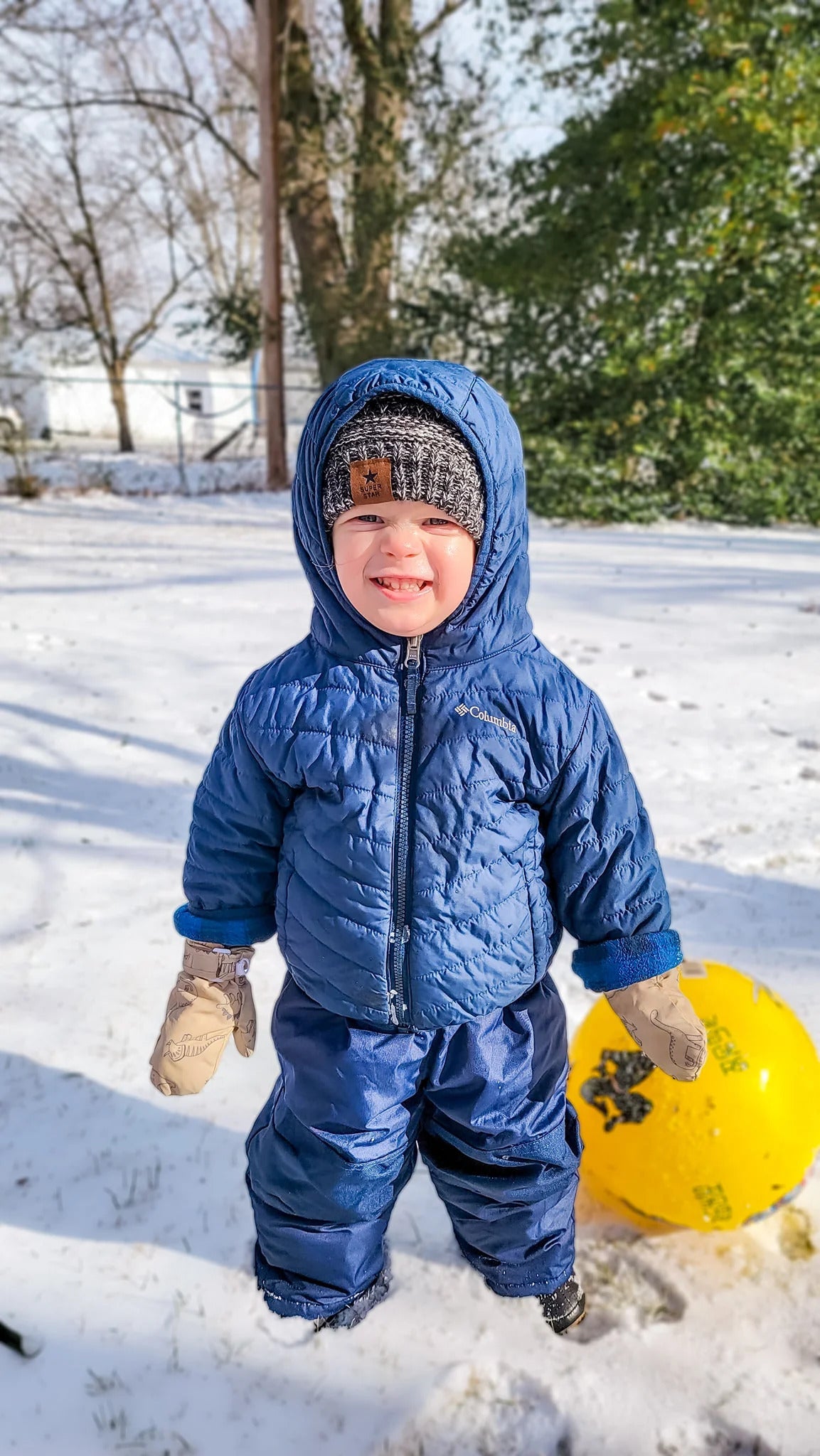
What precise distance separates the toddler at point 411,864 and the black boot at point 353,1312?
0.08m

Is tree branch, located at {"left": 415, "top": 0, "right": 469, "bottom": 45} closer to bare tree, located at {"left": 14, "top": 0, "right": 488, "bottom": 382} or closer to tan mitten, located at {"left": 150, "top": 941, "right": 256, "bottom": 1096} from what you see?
bare tree, located at {"left": 14, "top": 0, "right": 488, "bottom": 382}

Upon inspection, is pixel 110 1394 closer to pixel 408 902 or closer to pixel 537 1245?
pixel 537 1245

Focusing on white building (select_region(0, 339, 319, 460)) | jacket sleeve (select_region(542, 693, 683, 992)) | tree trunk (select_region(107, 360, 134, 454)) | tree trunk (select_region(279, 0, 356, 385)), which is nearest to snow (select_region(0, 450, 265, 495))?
white building (select_region(0, 339, 319, 460))

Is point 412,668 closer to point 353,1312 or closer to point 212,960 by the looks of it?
point 212,960

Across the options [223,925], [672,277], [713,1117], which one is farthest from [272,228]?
[713,1117]

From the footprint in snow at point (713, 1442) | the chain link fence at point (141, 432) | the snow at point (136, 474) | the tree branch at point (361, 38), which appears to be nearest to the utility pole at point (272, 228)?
the chain link fence at point (141, 432)

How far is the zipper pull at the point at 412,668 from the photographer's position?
4.70 feet

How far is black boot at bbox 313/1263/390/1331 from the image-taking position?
1708 millimetres

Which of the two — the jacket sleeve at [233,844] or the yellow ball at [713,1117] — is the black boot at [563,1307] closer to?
the yellow ball at [713,1117]

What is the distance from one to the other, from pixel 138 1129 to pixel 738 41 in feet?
33.9

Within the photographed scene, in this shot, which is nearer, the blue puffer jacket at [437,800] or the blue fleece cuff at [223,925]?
the blue puffer jacket at [437,800]

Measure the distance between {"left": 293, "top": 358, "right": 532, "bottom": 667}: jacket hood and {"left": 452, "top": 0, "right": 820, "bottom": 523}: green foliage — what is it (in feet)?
31.0

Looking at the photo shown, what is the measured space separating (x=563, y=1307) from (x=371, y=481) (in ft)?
4.70

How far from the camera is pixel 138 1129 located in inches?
85.7
